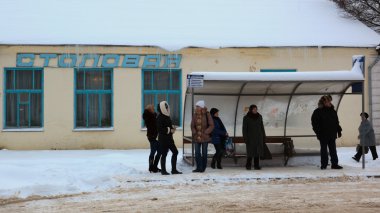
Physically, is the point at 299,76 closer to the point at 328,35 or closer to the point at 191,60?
the point at 191,60

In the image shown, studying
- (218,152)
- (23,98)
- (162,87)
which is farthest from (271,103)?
(23,98)

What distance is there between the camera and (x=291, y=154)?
14.9 meters

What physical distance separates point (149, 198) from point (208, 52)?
36.4 ft

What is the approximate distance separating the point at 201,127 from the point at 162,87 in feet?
26.0

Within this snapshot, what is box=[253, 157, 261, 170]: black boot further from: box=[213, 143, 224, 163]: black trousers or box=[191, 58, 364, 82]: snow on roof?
box=[191, 58, 364, 82]: snow on roof

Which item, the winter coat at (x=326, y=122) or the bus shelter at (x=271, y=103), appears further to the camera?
the bus shelter at (x=271, y=103)

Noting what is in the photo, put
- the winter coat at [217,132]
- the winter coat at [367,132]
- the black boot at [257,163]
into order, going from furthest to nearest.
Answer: the winter coat at [367,132] < the black boot at [257,163] < the winter coat at [217,132]

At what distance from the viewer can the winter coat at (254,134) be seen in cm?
1357

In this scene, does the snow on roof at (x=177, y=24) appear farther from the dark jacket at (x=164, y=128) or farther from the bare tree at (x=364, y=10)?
the dark jacket at (x=164, y=128)

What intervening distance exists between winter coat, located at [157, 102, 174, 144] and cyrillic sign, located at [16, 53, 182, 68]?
7.62 m

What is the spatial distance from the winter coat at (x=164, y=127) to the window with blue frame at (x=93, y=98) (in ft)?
26.0

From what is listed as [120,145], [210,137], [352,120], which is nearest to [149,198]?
[210,137]

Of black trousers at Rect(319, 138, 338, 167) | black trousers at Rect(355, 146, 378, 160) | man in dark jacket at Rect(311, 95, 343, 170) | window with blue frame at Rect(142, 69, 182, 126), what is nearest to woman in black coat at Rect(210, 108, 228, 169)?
man in dark jacket at Rect(311, 95, 343, 170)

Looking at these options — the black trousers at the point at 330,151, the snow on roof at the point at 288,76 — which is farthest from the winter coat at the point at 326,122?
the snow on roof at the point at 288,76
